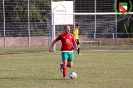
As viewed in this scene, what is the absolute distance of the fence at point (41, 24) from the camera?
137 feet

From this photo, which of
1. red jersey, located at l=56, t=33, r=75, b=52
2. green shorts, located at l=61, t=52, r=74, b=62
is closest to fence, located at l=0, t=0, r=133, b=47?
red jersey, located at l=56, t=33, r=75, b=52

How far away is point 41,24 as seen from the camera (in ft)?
139

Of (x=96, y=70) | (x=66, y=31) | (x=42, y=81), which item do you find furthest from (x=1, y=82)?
(x=96, y=70)

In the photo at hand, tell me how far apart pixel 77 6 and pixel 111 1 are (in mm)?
3275

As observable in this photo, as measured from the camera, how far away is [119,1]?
4188 centimetres

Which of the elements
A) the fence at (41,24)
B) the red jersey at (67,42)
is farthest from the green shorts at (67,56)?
the fence at (41,24)

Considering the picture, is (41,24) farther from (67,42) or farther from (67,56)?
(67,56)

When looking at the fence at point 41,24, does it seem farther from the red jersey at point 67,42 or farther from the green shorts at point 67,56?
the green shorts at point 67,56

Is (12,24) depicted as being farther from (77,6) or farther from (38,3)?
(77,6)

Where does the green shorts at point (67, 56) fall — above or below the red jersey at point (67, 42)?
below

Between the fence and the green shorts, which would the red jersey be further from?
the fence

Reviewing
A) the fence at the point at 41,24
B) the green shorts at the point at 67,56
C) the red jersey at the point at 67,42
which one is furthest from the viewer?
the fence at the point at 41,24

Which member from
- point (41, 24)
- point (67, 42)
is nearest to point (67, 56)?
point (67, 42)

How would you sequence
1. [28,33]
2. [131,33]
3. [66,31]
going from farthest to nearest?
[131,33], [28,33], [66,31]
